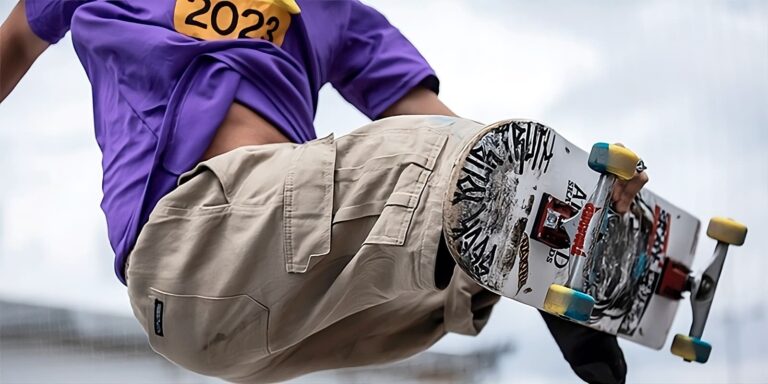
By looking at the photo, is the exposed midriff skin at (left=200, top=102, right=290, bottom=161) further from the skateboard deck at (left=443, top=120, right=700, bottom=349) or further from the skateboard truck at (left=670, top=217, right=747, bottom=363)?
the skateboard truck at (left=670, top=217, right=747, bottom=363)

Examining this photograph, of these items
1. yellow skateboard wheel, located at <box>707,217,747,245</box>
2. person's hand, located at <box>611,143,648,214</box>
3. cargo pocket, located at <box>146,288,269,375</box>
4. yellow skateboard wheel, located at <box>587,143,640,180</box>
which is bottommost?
cargo pocket, located at <box>146,288,269,375</box>

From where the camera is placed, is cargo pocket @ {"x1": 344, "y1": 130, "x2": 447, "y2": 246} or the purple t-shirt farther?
the purple t-shirt

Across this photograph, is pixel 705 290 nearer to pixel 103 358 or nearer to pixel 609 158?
pixel 609 158

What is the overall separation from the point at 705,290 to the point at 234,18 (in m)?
0.68

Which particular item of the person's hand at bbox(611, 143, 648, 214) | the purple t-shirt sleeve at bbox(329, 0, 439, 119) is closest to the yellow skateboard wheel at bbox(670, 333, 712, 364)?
the person's hand at bbox(611, 143, 648, 214)

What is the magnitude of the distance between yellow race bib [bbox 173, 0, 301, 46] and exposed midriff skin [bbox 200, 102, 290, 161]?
86 millimetres

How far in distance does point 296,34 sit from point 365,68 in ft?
0.41

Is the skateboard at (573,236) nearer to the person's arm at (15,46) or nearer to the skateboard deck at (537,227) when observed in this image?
the skateboard deck at (537,227)

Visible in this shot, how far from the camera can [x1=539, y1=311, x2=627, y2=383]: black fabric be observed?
1.10m

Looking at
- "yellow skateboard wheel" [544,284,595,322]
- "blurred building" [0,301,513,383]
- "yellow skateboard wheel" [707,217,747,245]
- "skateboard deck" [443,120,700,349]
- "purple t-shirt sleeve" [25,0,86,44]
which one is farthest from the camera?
"blurred building" [0,301,513,383]

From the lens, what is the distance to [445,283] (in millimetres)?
832

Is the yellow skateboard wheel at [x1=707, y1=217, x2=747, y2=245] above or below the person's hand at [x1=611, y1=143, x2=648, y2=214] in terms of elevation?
below

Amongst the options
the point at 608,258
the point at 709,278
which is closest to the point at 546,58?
the point at 709,278

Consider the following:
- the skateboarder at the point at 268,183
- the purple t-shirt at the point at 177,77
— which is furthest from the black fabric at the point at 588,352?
the purple t-shirt at the point at 177,77
